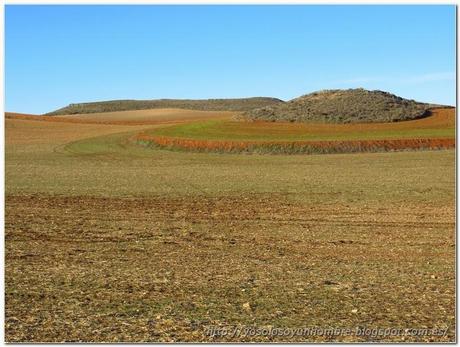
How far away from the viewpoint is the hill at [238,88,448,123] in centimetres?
6419

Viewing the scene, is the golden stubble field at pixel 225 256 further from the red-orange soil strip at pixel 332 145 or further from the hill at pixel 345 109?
the hill at pixel 345 109

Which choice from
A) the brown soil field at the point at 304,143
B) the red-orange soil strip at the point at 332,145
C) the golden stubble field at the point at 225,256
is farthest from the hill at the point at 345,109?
the golden stubble field at the point at 225,256

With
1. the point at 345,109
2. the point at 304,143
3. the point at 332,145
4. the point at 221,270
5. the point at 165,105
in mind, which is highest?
the point at 165,105

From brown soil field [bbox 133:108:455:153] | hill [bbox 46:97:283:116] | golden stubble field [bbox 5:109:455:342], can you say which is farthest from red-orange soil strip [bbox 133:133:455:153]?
hill [bbox 46:97:283:116]

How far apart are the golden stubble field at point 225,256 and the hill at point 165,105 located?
5041 inches

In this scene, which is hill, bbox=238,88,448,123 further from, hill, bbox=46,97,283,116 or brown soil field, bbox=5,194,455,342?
hill, bbox=46,97,283,116

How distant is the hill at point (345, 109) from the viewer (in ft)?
211

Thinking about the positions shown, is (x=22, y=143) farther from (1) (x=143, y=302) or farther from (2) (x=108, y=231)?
(1) (x=143, y=302)

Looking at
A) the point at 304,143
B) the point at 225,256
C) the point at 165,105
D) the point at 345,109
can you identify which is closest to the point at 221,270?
the point at 225,256

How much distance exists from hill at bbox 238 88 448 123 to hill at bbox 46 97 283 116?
262ft

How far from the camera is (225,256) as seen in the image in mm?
13141

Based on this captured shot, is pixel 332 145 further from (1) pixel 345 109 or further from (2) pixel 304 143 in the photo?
(1) pixel 345 109

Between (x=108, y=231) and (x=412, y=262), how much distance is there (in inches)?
291

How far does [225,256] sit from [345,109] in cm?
5542
